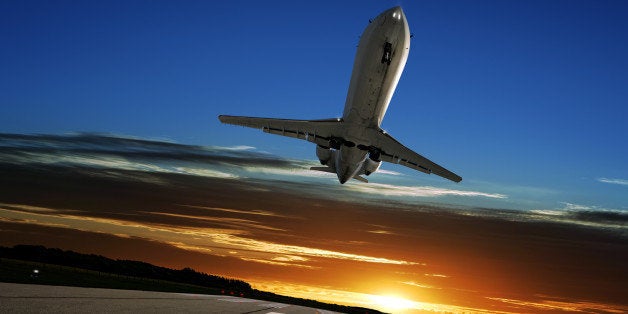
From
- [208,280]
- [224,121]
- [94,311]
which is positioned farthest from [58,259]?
[94,311]

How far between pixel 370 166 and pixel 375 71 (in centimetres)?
1809

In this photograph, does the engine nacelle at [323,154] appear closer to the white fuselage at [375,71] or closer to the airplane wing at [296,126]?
the airplane wing at [296,126]

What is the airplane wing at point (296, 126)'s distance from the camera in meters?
49.5

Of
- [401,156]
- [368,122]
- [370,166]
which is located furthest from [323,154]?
[368,122]

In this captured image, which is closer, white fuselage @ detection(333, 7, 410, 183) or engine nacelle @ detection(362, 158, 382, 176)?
white fuselage @ detection(333, 7, 410, 183)

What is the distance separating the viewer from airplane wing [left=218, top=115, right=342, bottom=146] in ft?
163

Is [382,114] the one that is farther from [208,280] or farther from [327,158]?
[208,280]

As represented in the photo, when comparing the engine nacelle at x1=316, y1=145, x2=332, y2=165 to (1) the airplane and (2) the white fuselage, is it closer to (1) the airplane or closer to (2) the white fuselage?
(1) the airplane

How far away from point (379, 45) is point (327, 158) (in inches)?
819

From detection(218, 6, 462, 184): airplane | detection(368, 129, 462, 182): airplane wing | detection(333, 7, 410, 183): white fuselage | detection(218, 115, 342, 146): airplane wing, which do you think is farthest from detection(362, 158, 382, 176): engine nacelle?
detection(333, 7, 410, 183): white fuselage

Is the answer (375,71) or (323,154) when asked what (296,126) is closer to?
(323,154)

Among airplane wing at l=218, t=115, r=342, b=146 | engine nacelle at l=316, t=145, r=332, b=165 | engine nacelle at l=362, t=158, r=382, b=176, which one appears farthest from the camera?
engine nacelle at l=362, t=158, r=382, b=176

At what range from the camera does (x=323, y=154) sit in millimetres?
57281

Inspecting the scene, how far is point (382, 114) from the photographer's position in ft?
151
